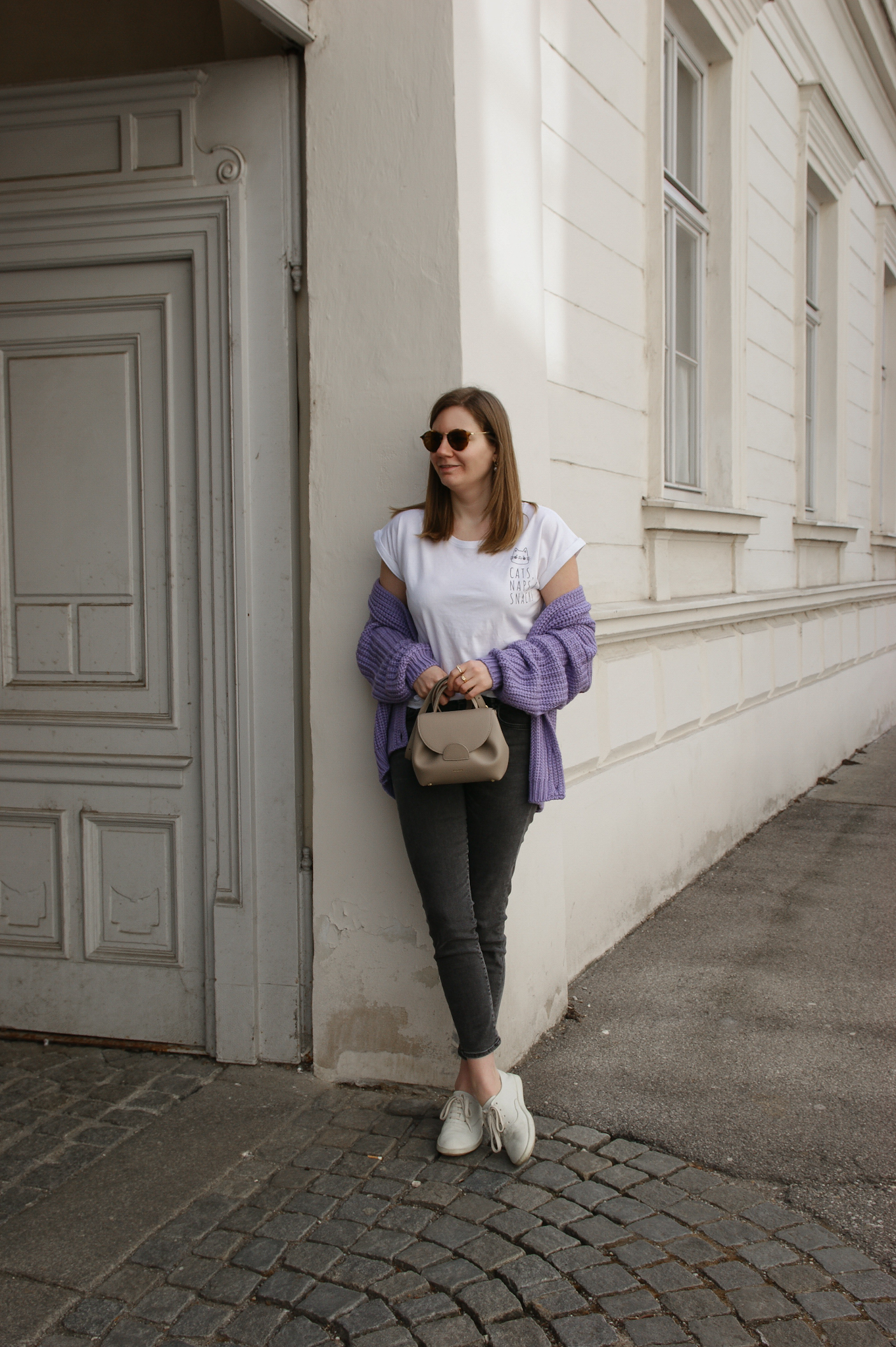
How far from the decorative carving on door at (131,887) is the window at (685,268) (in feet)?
10.7

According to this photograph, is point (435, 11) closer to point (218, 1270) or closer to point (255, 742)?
point (255, 742)

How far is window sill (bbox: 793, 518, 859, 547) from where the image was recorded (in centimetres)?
752

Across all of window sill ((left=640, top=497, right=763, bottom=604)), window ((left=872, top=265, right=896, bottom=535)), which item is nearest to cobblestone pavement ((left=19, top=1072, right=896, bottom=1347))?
window sill ((left=640, top=497, right=763, bottom=604))

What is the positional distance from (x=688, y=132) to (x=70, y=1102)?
17.9 ft

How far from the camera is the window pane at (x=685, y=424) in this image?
18.9 feet

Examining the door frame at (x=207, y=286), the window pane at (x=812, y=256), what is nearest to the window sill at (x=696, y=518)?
the door frame at (x=207, y=286)

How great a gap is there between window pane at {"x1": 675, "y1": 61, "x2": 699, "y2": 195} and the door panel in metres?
3.58

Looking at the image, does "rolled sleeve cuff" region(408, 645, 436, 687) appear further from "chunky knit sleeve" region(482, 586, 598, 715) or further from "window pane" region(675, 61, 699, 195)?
"window pane" region(675, 61, 699, 195)

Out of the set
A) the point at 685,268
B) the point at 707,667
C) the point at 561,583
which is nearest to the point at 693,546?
the point at 707,667

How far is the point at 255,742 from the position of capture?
3.32 m

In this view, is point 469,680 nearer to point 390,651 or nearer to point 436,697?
point 436,697

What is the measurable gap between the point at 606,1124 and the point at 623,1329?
818mm

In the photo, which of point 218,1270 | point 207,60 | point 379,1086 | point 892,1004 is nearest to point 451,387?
point 207,60

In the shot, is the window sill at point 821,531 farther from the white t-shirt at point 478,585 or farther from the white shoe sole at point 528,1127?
the white shoe sole at point 528,1127
